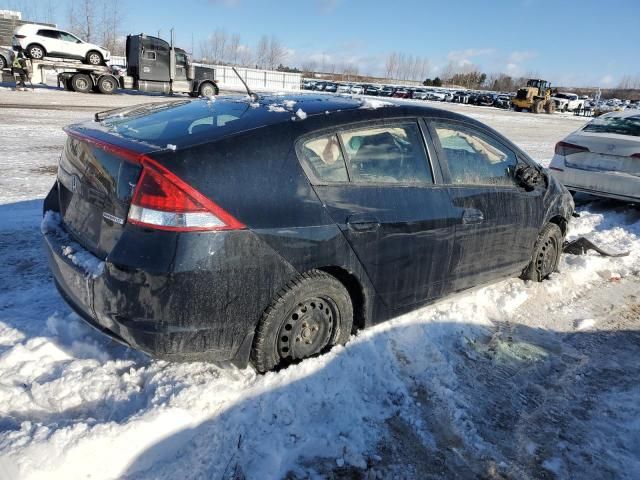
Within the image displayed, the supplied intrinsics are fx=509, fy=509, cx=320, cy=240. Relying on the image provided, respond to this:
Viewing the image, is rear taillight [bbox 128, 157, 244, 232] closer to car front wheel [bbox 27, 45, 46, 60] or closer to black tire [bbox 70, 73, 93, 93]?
black tire [bbox 70, 73, 93, 93]

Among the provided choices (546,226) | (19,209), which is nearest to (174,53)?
(19,209)

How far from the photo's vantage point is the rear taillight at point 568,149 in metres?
7.90

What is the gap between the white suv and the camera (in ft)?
78.5

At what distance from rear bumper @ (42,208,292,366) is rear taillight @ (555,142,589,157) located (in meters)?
6.82

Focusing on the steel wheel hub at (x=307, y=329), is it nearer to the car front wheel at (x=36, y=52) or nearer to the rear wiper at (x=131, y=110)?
the rear wiper at (x=131, y=110)

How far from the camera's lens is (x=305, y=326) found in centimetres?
305

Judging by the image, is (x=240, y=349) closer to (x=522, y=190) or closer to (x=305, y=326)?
(x=305, y=326)

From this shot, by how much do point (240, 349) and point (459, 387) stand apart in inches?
56.2

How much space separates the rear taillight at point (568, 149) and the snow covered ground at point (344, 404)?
448cm

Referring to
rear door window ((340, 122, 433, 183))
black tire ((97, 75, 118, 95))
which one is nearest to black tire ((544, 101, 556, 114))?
black tire ((97, 75, 118, 95))

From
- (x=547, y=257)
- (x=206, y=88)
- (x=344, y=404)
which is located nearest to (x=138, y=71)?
(x=206, y=88)

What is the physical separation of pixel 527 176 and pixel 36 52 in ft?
87.1

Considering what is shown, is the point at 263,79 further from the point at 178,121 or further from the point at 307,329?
the point at 307,329

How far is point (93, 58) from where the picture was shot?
2536cm
